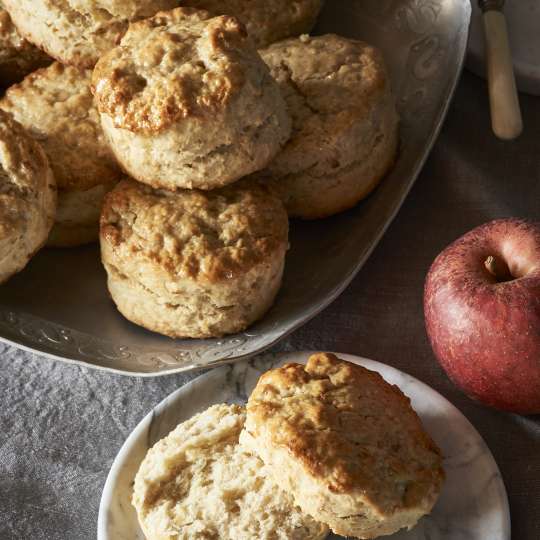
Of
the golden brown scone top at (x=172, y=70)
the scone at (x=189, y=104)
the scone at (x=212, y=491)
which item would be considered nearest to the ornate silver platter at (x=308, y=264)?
the scone at (x=212, y=491)

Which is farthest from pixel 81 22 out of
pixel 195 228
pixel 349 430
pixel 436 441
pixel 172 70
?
pixel 436 441

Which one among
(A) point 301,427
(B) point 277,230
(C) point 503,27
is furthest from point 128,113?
(C) point 503,27

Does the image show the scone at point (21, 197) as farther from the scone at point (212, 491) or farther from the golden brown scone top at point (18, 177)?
the scone at point (212, 491)

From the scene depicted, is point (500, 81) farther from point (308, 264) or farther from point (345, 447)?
point (345, 447)

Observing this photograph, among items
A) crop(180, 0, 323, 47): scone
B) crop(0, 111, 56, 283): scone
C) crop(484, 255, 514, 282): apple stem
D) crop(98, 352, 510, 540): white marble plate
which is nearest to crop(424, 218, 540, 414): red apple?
crop(484, 255, 514, 282): apple stem

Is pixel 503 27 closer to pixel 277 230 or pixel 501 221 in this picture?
pixel 501 221
